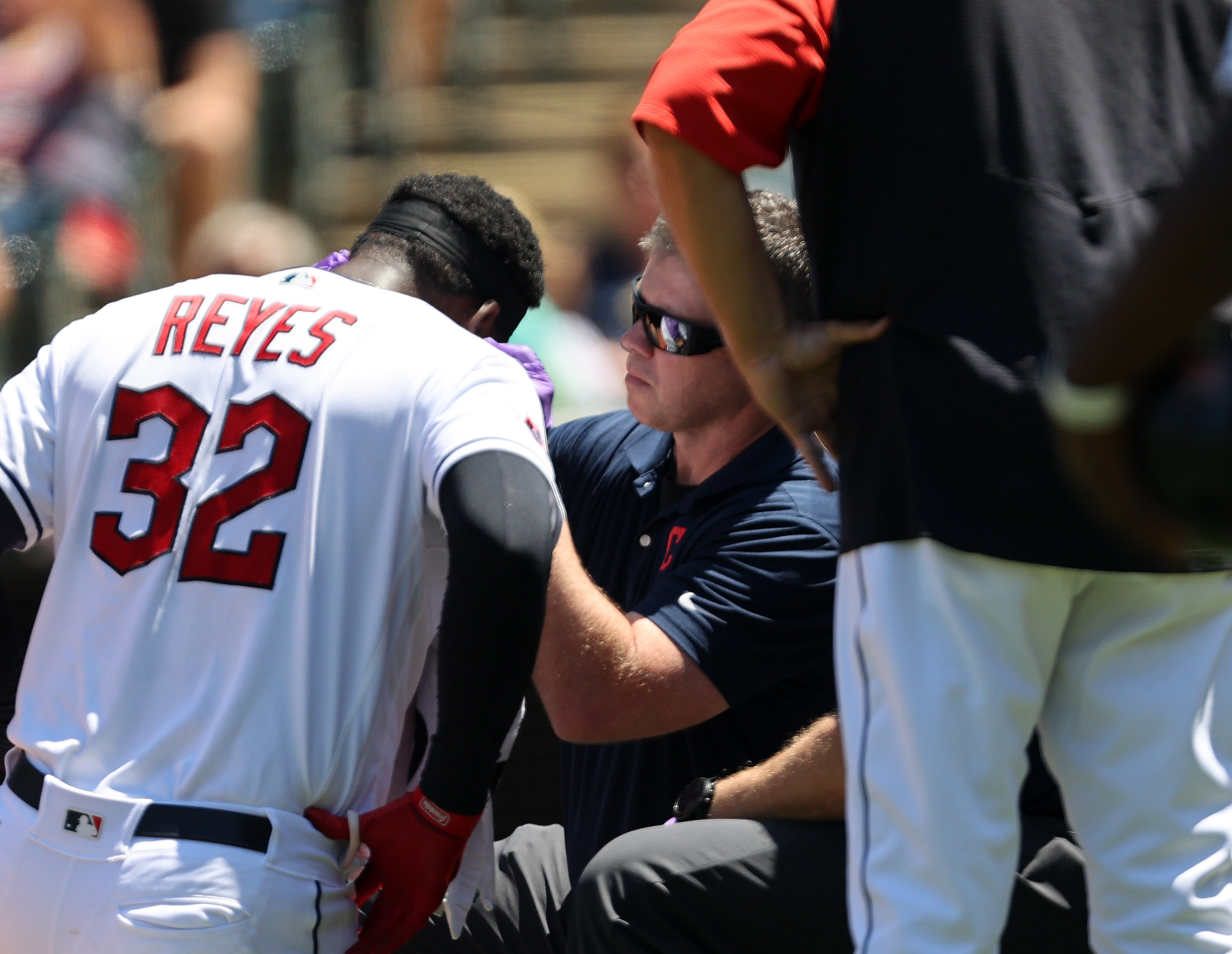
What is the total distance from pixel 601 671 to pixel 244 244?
252 centimetres

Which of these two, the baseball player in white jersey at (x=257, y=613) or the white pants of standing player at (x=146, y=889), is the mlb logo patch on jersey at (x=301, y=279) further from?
the white pants of standing player at (x=146, y=889)

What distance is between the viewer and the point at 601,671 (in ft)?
6.19

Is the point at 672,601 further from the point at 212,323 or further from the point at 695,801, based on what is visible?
the point at 212,323

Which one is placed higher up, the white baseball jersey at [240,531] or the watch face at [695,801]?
the white baseball jersey at [240,531]

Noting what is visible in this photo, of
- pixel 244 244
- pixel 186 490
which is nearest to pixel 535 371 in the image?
pixel 186 490

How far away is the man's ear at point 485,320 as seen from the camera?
2154 mm

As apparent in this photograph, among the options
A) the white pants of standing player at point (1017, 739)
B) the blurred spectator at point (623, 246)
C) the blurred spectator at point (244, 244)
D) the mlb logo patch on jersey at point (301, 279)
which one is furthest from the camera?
the blurred spectator at point (623, 246)

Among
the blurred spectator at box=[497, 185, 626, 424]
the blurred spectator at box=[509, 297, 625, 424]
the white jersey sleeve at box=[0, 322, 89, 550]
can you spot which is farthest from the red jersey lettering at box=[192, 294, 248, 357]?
the blurred spectator at box=[509, 297, 625, 424]

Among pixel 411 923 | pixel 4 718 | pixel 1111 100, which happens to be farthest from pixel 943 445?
pixel 4 718

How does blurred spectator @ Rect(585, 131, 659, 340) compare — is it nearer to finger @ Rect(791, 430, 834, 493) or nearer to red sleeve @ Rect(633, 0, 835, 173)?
finger @ Rect(791, 430, 834, 493)

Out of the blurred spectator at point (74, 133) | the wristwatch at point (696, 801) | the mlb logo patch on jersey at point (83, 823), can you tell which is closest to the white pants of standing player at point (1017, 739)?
the wristwatch at point (696, 801)

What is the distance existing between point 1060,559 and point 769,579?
750mm

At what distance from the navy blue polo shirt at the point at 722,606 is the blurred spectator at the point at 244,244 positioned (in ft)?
6.28

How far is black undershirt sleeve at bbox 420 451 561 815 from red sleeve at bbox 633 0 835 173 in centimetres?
42
